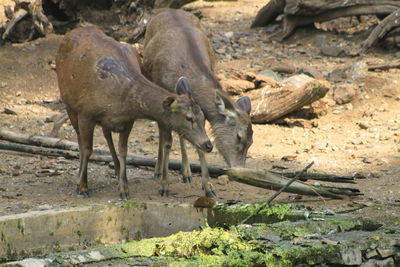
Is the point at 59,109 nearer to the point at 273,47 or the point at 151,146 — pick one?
the point at 151,146

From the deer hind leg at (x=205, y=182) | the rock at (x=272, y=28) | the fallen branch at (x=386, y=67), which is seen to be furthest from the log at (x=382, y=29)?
the deer hind leg at (x=205, y=182)

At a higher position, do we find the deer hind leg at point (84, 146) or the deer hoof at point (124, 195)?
the deer hind leg at point (84, 146)

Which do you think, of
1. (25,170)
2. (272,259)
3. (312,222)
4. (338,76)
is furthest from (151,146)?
(272,259)

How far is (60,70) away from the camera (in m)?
6.91

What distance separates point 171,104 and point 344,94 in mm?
5520

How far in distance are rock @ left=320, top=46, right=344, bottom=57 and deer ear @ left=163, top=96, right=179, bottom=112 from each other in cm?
761

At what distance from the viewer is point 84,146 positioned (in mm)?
6574

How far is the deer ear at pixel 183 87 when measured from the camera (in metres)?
6.26

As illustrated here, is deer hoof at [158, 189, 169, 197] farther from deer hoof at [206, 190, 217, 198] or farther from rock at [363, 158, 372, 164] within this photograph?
rock at [363, 158, 372, 164]

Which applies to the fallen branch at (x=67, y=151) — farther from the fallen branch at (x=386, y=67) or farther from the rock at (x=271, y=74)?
the fallen branch at (x=386, y=67)

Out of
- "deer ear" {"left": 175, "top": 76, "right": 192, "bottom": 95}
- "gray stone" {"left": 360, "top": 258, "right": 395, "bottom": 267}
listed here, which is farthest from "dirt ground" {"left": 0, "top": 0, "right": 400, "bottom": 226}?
"deer ear" {"left": 175, "top": 76, "right": 192, "bottom": 95}

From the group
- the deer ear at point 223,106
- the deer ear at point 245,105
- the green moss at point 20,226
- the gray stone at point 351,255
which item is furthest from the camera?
the deer ear at point 245,105

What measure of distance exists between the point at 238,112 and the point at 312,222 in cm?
247

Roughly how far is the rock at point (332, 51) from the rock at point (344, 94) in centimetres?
222
